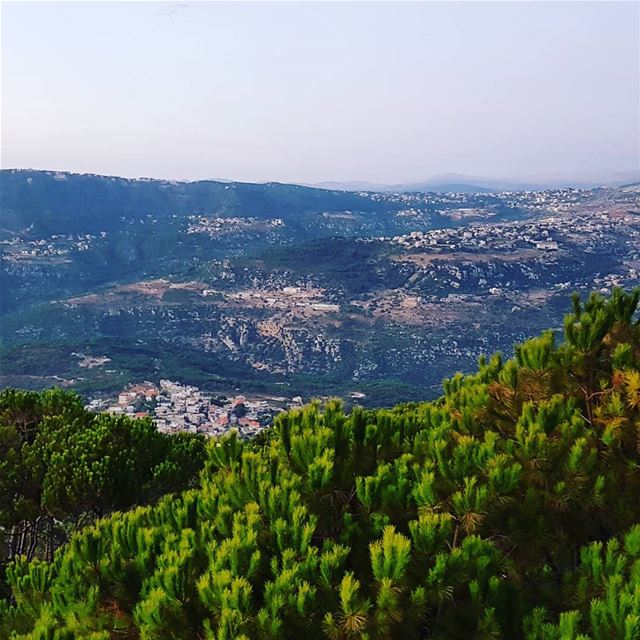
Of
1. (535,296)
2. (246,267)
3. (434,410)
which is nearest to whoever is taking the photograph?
(434,410)

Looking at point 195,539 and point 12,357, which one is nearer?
point 195,539

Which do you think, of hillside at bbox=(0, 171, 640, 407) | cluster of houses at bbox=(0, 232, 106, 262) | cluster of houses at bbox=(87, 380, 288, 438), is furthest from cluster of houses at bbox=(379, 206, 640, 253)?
cluster of houses at bbox=(0, 232, 106, 262)

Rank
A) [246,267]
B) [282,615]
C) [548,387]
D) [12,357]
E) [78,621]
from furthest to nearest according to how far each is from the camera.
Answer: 1. [246,267]
2. [12,357]
3. [548,387]
4. [78,621]
5. [282,615]

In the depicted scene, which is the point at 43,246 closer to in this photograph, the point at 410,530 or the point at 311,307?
the point at 311,307

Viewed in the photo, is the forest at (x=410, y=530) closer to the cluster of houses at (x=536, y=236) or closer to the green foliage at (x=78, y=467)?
the green foliage at (x=78, y=467)

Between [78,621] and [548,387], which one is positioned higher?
[548,387]

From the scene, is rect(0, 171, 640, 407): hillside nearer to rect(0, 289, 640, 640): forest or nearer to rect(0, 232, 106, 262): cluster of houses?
rect(0, 232, 106, 262): cluster of houses

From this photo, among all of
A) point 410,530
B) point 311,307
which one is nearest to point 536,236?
point 311,307

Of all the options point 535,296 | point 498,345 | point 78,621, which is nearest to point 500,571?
point 78,621

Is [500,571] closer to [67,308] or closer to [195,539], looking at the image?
[195,539]
